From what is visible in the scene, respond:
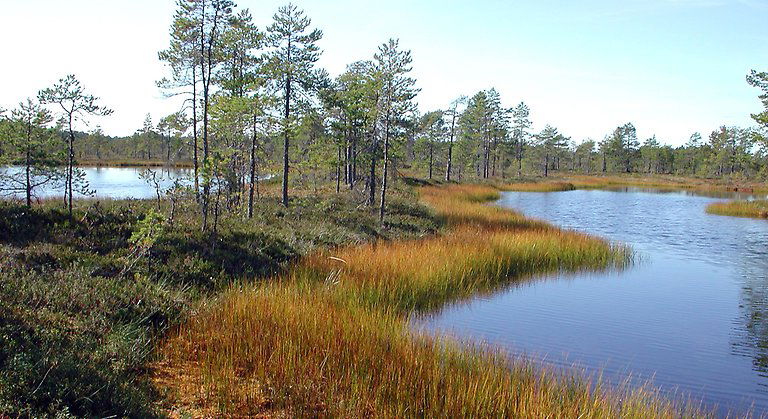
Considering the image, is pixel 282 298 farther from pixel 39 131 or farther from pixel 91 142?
pixel 91 142

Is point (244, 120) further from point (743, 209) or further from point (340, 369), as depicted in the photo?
point (743, 209)

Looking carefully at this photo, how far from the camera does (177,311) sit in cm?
750

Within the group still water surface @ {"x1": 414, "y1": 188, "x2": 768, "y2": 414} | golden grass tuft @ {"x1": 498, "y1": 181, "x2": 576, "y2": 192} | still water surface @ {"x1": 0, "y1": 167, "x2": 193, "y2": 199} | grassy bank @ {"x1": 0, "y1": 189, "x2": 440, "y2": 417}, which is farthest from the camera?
golden grass tuft @ {"x1": 498, "y1": 181, "x2": 576, "y2": 192}

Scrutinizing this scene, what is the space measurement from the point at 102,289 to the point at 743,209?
40.4m

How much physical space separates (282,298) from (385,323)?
1763 millimetres

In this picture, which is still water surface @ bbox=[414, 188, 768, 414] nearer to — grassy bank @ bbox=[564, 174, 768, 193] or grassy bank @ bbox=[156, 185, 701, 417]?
grassy bank @ bbox=[156, 185, 701, 417]

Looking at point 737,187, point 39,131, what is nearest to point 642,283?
point 39,131

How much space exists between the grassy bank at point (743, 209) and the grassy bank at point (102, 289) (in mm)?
31417

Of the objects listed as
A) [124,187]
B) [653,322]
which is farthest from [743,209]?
[124,187]

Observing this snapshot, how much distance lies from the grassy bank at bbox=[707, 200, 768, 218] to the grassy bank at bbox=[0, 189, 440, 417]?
31.4 meters

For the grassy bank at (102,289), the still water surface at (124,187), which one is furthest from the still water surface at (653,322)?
the still water surface at (124,187)

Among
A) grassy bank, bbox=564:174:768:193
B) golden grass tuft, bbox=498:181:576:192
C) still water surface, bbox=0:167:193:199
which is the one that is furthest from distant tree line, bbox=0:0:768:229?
grassy bank, bbox=564:174:768:193

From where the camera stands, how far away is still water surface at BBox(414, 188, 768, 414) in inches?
309

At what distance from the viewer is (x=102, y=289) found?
738cm
